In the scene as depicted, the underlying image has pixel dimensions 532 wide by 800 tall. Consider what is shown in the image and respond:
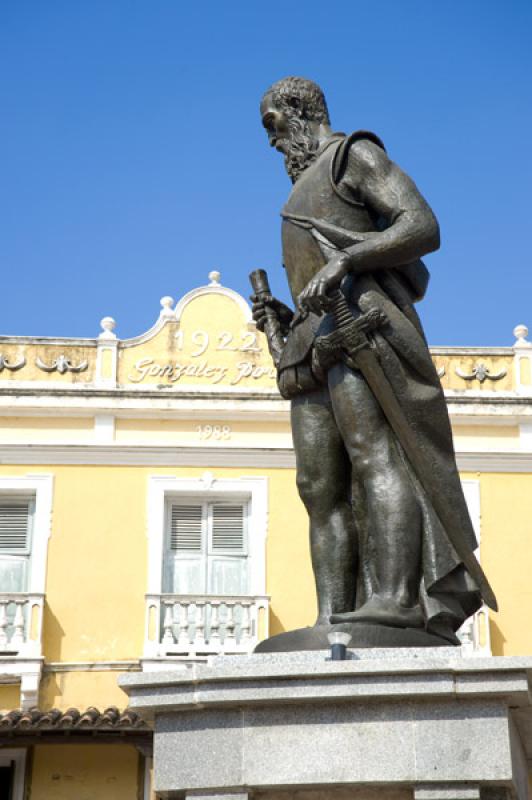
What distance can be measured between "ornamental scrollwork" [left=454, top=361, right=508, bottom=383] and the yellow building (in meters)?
0.03

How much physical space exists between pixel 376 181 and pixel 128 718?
11683 millimetres

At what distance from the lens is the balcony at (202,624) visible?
18.7m

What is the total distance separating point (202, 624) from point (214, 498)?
1.87 metres

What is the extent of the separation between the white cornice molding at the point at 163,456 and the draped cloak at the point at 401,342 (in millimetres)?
13543

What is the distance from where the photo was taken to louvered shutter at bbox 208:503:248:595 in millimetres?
19641

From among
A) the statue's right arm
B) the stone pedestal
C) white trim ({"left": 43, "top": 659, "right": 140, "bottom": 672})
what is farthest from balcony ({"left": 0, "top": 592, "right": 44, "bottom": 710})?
the stone pedestal

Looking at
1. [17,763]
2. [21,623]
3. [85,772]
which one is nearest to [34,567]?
[21,623]

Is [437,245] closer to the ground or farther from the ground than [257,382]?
closer to the ground

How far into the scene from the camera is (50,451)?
19.8 meters

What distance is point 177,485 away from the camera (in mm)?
19766

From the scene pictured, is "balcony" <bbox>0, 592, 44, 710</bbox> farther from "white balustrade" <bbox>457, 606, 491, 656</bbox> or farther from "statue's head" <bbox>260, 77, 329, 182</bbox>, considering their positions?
"statue's head" <bbox>260, 77, 329, 182</bbox>

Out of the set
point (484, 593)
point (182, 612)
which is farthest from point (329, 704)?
point (182, 612)

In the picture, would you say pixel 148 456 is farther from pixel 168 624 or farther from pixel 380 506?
pixel 380 506

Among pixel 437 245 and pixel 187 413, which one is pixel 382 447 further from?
pixel 187 413
